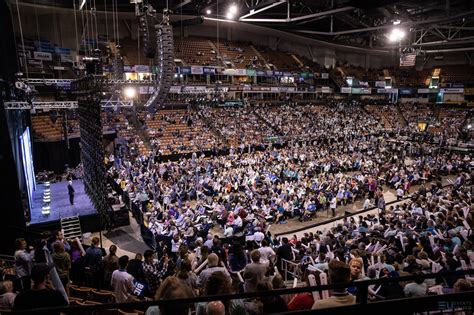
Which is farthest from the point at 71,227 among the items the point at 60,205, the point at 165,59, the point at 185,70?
the point at 185,70

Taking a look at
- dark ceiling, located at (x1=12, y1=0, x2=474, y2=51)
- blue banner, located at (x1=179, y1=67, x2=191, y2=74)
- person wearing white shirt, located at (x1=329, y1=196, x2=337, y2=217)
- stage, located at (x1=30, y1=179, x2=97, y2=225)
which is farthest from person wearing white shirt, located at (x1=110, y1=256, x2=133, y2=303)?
blue banner, located at (x1=179, y1=67, x2=191, y2=74)

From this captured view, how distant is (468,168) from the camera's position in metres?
21.8

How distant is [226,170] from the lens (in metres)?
20.8

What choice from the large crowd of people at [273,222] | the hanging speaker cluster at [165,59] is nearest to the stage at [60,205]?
the large crowd of people at [273,222]

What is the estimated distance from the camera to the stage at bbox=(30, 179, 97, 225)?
1186 centimetres

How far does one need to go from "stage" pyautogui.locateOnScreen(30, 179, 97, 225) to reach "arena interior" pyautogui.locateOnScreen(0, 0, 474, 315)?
4.8 inches

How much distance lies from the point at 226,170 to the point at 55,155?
10.6 m

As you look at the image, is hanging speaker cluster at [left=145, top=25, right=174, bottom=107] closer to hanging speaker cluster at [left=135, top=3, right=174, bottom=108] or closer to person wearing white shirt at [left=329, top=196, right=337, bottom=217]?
hanging speaker cluster at [left=135, top=3, right=174, bottom=108]

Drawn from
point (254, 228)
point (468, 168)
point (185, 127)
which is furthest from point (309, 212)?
point (185, 127)

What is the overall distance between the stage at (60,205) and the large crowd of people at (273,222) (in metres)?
1.89

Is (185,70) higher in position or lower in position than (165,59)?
higher

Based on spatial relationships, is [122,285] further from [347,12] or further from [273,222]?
[347,12]

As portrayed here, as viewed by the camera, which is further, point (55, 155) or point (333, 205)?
point (55, 155)

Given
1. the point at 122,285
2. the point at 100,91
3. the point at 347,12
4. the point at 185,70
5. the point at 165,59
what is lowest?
the point at 122,285
